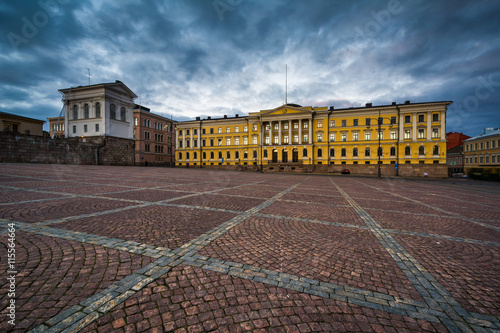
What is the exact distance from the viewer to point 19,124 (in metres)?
42.1

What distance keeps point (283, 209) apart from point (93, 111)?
143 ft

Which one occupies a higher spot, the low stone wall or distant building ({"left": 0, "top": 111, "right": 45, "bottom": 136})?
distant building ({"left": 0, "top": 111, "right": 45, "bottom": 136})

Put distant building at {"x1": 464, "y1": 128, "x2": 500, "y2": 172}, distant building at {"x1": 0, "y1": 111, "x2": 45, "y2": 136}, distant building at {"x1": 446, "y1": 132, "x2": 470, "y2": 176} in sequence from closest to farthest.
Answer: distant building at {"x1": 0, "y1": 111, "x2": 45, "y2": 136}, distant building at {"x1": 464, "y1": 128, "x2": 500, "y2": 172}, distant building at {"x1": 446, "y1": 132, "x2": 470, "y2": 176}

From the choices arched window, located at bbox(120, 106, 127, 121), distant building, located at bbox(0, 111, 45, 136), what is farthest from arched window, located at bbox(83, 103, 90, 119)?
distant building, located at bbox(0, 111, 45, 136)

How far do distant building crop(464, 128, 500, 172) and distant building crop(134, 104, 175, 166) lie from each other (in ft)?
262

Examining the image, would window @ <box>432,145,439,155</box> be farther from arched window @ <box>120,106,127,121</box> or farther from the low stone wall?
arched window @ <box>120,106,127,121</box>

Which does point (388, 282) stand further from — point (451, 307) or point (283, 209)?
point (283, 209)

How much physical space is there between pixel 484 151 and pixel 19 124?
352 feet

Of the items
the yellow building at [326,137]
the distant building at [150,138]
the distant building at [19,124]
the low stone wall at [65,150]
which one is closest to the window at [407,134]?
the yellow building at [326,137]

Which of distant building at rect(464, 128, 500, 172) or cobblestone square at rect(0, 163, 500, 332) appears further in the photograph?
distant building at rect(464, 128, 500, 172)

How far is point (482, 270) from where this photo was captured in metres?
3.15

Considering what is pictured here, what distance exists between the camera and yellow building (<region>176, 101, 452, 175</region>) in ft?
144

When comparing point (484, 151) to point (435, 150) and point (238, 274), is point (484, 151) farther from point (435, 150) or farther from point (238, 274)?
point (238, 274)

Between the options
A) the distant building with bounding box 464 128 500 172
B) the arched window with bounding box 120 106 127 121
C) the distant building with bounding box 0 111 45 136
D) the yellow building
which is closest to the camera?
the distant building with bounding box 0 111 45 136
